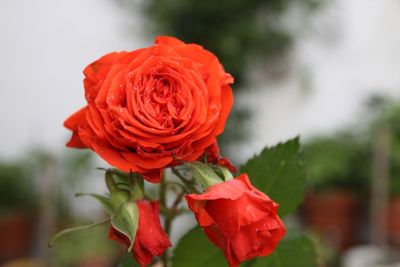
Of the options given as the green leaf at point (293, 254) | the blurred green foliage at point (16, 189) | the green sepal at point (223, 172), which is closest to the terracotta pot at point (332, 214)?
the blurred green foliage at point (16, 189)

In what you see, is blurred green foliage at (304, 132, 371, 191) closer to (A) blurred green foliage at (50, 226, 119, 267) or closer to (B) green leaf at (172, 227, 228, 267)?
(A) blurred green foliage at (50, 226, 119, 267)

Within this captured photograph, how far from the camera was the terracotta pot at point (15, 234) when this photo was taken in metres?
2.46

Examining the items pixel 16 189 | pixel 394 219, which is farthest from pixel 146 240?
pixel 16 189

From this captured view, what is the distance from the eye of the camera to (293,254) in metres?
0.41

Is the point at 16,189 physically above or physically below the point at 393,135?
below

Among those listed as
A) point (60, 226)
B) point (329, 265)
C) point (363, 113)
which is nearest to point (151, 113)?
point (329, 265)

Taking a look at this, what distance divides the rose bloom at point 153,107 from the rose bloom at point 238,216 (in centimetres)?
3

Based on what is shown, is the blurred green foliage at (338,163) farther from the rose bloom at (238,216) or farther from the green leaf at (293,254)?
the rose bloom at (238,216)

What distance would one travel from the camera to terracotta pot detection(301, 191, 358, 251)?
256 cm

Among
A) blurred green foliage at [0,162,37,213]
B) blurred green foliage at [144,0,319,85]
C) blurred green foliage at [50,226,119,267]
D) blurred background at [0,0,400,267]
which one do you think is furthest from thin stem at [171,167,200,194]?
blurred green foliage at [0,162,37,213]

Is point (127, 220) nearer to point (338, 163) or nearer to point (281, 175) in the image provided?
point (281, 175)

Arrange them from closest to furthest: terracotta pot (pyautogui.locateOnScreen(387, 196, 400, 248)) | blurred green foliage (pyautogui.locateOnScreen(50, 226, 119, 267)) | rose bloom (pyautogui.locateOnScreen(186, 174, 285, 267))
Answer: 1. rose bloom (pyautogui.locateOnScreen(186, 174, 285, 267))
2. blurred green foliage (pyautogui.locateOnScreen(50, 226, 119, 267))
3. terracotta pot (pyautogui.locateOnScreen(387, 196, 400, 248))

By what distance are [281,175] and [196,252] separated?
0.07m

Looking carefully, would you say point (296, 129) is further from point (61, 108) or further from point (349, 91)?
point (61, 108)
